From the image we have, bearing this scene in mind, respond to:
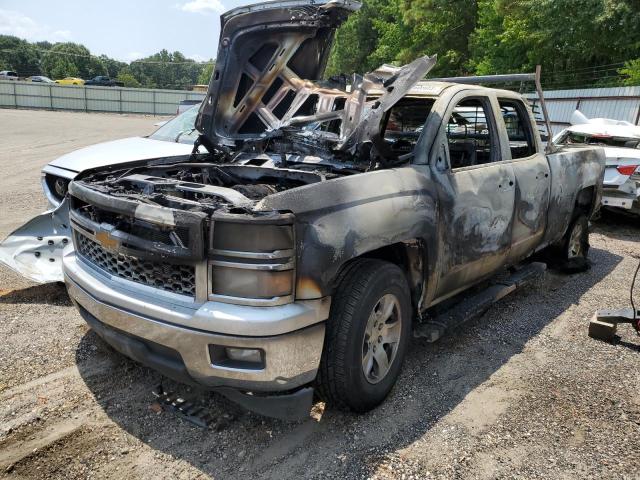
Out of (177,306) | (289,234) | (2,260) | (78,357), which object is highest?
(289,234)

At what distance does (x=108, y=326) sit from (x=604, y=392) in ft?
10.0

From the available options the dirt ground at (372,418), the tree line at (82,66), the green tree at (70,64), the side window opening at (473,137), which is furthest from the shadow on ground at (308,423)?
the green tree at (70,64)

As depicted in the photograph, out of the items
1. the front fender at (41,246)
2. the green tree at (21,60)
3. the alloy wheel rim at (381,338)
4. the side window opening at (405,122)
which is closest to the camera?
the alloy wheel rim at (381,338)

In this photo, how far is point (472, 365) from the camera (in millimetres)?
3756

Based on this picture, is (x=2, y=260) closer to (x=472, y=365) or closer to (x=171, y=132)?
(x=171, y=132)

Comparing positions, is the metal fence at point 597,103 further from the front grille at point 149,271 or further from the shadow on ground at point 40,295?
the front grille at point 149,271

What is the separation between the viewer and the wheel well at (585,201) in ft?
18.4

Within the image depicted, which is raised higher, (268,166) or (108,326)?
(268,166)

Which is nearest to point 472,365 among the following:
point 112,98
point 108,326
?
point 108,326

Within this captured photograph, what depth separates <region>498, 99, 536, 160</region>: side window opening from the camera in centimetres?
466

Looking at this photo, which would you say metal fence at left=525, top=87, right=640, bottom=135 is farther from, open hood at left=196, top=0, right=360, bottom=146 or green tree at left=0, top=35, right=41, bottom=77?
green tree at left=0, top=35, right=41, bottom=77

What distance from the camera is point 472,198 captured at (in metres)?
3.62

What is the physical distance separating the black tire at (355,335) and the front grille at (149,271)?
74 cm

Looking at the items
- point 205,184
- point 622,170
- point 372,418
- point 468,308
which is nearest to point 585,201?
point 622,170
